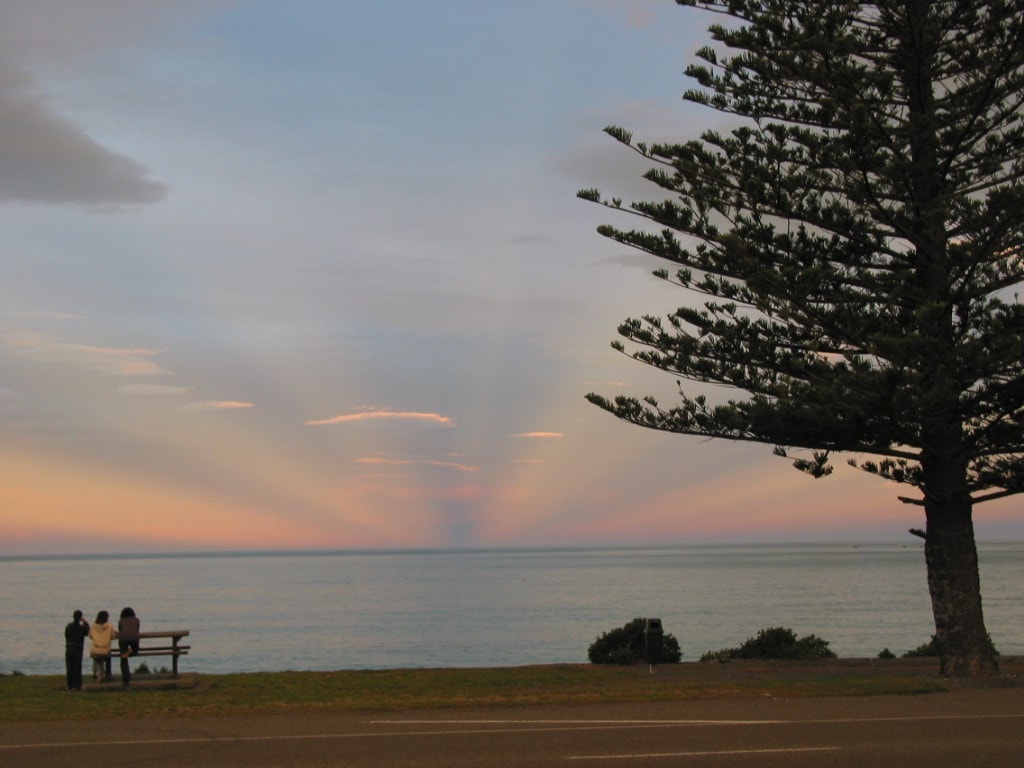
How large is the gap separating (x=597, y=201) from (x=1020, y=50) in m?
6.69

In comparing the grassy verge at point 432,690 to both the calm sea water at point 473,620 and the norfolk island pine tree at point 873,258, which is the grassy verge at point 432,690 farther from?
the calm sea water at point 473,620

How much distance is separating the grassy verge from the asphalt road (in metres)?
0.56

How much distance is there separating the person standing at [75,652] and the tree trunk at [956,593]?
12.6m

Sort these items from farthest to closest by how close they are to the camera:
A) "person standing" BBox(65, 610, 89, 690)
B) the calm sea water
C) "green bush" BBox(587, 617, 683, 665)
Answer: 1. the calm sea water
2. "green bush" BBox(587, 617, 683, 665)
3. "person standing" BBox(65, 610, 89, 690)

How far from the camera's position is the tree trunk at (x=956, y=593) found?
53.6 feet

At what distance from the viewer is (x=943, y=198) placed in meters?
16.0

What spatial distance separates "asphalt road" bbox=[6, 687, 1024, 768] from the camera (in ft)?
27.9

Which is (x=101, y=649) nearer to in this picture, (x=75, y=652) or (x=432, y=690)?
(x=75, y=652)

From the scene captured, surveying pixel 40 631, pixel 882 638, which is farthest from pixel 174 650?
pixel 40 631

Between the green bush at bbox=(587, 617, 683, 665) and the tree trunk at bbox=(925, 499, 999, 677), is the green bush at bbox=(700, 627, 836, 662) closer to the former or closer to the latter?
the green bush at bbox=(587, 617, 683, 665)

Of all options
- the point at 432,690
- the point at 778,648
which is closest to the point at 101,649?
the point at 432,690

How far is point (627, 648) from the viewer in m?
19.5

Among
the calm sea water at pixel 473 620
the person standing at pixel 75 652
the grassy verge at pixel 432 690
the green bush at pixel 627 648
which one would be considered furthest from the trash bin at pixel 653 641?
A: the calm sea water at pixel 473 620

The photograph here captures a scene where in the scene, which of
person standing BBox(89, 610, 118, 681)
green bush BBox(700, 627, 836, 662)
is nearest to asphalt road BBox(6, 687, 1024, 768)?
person standing BBox(89, 610, 118, 681)
